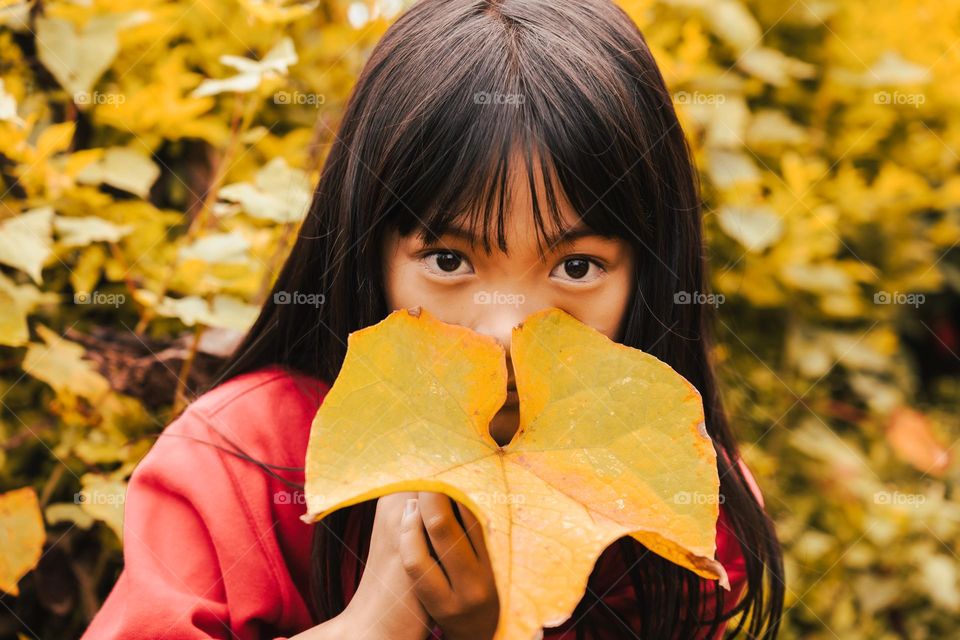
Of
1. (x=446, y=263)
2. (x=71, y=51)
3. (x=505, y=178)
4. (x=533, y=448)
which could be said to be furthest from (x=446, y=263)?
(x=71, y=51)

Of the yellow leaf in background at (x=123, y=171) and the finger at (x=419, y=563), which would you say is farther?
the yellow leaf in background at (x=123, y=171)

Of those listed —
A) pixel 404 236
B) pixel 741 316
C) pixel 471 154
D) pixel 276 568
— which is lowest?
pixel 741 316

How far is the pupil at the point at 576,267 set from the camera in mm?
1126

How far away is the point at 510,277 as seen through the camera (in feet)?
3.55

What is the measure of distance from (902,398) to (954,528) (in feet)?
1.42

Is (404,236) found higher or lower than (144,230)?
higher

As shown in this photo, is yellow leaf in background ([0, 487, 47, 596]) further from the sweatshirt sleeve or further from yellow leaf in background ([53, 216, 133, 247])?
yellow leaf in background ([53, 216, 133, 247])

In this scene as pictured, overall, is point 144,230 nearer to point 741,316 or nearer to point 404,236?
point 404,236

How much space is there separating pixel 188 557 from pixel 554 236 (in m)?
0.62

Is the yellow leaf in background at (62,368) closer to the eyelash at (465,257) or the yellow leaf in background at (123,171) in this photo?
the yellow leaf in background at (123,171)

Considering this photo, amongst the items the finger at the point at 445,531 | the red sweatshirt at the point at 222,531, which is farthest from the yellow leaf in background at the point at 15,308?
the finger at the point at 445,531

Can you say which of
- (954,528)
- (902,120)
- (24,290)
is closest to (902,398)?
(954,528)

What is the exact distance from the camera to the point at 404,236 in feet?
3.79

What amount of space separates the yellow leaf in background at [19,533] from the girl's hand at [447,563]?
608 mm
